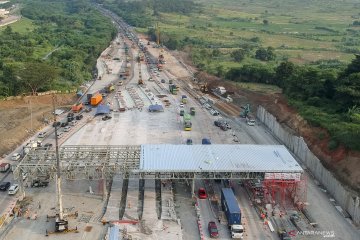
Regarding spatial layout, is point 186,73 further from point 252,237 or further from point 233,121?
point 252,237

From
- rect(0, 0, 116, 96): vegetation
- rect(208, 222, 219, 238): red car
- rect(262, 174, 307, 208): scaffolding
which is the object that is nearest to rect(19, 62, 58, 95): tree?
rect(0, 0, 116, 96): vegetation

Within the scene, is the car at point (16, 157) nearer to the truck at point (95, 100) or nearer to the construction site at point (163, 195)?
the construction site at point (163, 195)

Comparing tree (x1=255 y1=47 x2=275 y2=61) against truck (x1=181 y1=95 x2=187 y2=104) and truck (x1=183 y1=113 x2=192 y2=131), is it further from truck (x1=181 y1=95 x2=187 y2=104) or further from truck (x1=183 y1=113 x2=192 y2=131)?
truck (x1=183 y1=113 x2=192 y2=131)

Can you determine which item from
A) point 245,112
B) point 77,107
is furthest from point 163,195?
point 77,107

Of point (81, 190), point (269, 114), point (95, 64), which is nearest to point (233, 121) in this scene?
point (269, 114)

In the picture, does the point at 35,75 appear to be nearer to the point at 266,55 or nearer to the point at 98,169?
the point at 98,169
